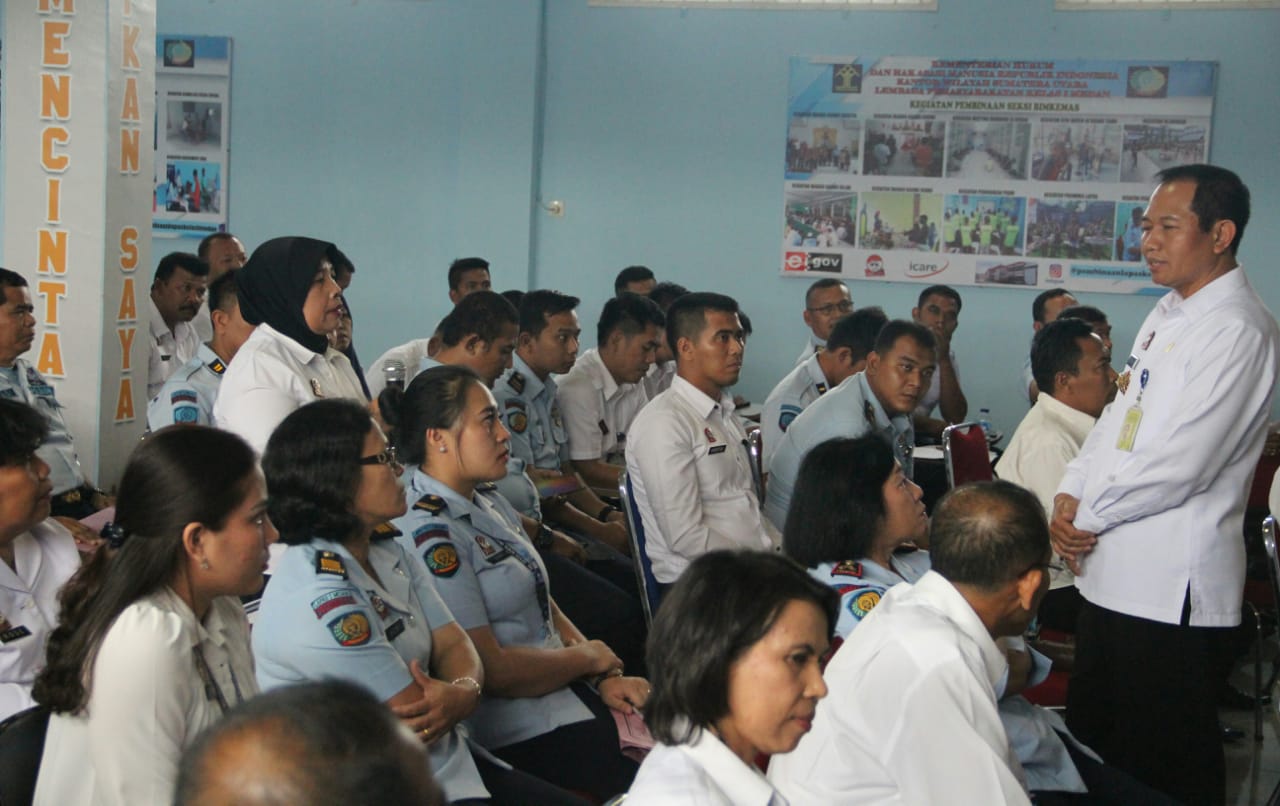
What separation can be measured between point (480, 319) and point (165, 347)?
2071 mm


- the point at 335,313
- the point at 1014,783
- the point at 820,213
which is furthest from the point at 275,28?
the point at 1014,783

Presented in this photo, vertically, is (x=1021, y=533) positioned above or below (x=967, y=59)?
below

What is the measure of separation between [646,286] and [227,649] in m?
4.78

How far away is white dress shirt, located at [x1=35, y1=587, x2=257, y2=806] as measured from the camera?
5.29 feet

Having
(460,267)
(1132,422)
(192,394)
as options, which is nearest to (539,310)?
(192,394)

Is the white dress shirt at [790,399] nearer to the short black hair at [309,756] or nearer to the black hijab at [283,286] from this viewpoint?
the black hijab at [283,286]

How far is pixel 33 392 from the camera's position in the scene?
3.71 m

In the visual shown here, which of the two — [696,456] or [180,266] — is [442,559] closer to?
[696,456]

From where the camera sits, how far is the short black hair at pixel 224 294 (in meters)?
3.99

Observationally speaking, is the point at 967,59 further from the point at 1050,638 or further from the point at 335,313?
the point at 335,313

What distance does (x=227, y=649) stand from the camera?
186 cm

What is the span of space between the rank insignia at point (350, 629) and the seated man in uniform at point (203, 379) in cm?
162

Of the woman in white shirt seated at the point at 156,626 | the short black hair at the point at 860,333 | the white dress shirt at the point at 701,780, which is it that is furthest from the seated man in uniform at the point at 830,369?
the white dress shirt at the point at 701,780

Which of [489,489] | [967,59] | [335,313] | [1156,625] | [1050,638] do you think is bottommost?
[1050,638]
